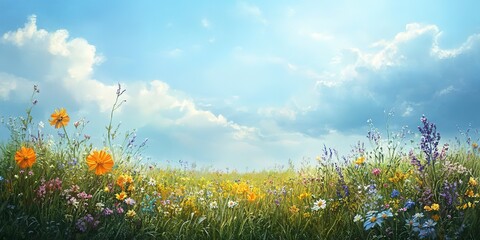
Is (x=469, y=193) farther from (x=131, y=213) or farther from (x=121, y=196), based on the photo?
(x=121, y=196)

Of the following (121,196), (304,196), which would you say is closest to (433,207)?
(304,196)

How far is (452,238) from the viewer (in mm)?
5199

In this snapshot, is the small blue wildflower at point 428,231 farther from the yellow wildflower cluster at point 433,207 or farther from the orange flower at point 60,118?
the orange flower at point 60,118

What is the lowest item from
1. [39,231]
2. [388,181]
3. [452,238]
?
[39,231]

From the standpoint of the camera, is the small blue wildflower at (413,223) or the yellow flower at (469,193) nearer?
the small blue wildflower at (413,223)

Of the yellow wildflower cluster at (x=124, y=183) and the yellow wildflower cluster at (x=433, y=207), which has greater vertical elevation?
the yellow wildflower cluster at (x=124, y=183)

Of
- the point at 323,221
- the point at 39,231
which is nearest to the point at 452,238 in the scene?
the point at 323,221

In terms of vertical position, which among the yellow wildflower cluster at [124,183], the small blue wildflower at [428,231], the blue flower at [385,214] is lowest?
the small blue wildflower at [428,231]

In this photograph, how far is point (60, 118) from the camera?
6.42 meters

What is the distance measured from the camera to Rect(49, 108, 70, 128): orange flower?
20.9ft

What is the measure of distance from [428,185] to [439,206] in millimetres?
308

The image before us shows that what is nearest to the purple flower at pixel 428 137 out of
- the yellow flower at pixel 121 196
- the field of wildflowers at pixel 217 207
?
the field of wildflowers at pixel 217 207

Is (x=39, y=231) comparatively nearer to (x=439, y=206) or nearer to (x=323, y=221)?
(x=323, y=221)

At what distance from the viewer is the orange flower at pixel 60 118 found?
6.38 m
